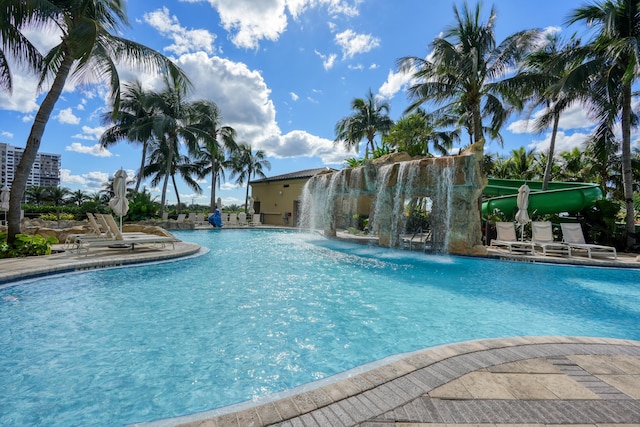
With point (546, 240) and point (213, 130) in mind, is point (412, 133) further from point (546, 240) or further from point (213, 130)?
point (213, 130)

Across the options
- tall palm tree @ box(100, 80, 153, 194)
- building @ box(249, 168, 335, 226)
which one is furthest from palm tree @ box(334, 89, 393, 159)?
tall palm tree @ box(100, 80, 153, 194)

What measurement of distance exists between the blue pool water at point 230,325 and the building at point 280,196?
2115cm

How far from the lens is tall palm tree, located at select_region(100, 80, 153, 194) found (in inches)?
915

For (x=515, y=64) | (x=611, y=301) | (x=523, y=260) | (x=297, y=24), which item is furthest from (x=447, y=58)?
(x=611, y=301)

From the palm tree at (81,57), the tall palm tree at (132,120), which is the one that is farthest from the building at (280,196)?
the palm tree at (81,57)

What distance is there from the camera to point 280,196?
31.3m

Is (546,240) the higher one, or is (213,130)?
(213,130)

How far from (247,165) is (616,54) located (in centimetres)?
3328

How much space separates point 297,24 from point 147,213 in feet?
55.3

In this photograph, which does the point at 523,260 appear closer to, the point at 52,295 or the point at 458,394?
the point at 458,394

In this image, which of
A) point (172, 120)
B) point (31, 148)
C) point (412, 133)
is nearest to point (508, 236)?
point (412, 133)

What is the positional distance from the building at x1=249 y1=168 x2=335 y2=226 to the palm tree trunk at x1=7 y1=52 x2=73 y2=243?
778 inches

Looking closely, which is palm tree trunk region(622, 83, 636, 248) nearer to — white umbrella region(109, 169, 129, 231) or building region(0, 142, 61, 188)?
white umbrella region(109, 169, 129, 231)

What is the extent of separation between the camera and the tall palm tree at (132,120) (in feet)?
76.3
